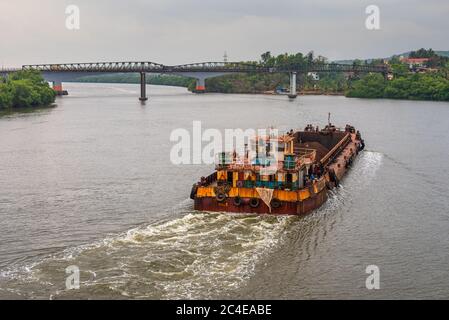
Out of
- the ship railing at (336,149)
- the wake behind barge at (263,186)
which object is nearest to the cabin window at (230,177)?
the wake behind barge at (263,186)

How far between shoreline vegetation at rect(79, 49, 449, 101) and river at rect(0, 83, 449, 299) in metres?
76.6

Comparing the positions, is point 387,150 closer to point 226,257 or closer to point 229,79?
point 226,257

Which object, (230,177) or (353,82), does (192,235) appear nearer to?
(230,177)

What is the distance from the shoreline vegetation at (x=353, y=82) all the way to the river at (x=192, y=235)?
76.6 m

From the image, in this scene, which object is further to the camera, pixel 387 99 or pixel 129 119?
pixel 387 99

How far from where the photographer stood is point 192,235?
22.6 meters

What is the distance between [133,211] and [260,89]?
436 feet

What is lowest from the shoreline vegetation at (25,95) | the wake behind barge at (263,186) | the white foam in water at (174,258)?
the white foam in water at (174,258)

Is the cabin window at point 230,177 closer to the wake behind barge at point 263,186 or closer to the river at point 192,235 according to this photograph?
the wake behind barge at point 263,186

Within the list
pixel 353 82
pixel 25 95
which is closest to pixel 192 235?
pixel 25 95

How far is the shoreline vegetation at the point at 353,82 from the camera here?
377ft

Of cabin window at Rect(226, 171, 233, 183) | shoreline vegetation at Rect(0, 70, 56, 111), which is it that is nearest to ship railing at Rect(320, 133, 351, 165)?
cabin window at Rect(226, 171, 233, 183)
